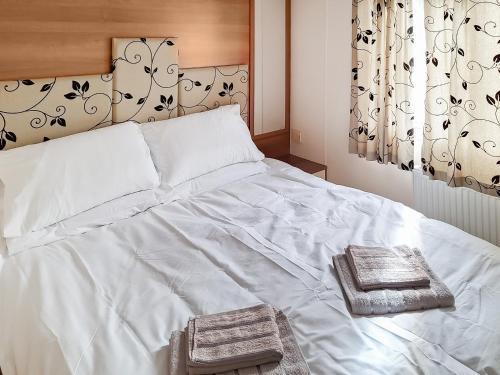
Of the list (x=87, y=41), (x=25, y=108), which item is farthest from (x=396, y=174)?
(x=25, y=108)

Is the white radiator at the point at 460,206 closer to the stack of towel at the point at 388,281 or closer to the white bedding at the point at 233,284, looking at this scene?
the white bedding at the point at 233,284

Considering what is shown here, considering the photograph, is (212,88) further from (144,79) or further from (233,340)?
(233,340)

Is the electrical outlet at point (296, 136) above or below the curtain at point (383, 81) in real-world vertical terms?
below

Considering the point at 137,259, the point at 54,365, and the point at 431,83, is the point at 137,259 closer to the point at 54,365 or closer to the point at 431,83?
the point at 54,365

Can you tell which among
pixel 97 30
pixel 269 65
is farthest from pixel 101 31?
pixel 269 65

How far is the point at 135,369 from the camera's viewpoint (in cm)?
121

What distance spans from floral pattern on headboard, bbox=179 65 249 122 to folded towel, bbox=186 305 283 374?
1.64 meters

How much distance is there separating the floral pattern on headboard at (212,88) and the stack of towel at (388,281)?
147cm

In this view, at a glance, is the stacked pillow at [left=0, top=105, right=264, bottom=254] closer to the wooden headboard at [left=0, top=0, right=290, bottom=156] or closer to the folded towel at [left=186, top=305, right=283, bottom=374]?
the wooden headboard at [left=0, top=0, right=290, bottom=156]

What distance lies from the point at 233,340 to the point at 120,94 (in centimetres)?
161

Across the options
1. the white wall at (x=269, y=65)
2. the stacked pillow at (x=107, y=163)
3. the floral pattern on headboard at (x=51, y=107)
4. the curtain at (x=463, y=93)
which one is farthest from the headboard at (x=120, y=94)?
the curtain at (x=463, y=93)

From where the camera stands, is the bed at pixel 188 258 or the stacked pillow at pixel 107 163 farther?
the stacked pillow at pixel 107 163

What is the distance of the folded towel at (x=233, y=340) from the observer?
46.1 inches

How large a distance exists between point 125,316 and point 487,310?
114 centimetres
